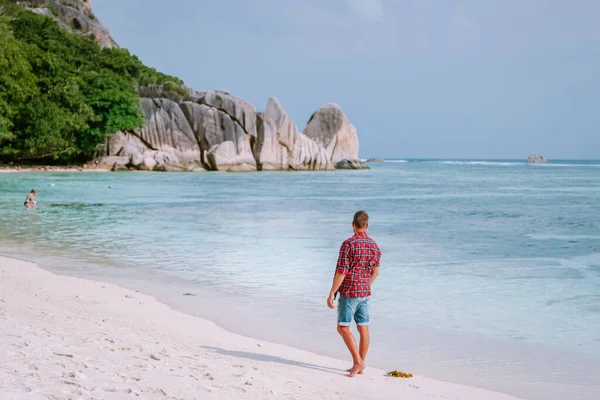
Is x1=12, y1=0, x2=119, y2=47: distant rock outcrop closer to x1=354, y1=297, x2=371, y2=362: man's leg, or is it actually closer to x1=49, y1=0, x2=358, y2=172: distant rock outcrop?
x1=49, y1=0, x2=358, y2=172: distant rock outcrop

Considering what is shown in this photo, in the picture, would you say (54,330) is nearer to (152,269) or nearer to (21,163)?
(152,269)

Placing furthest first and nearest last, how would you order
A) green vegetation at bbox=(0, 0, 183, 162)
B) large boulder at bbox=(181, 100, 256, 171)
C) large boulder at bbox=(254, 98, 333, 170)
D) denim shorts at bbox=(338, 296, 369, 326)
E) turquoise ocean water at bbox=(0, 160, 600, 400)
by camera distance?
large boulder at bbox=(254, 98, 333, 170), large boulder at bbox=(181, 100, 256, 171), green vegetation at bbox=(0, 0, 183, 162), turquoise ocean water at bbox=(0, 160, 600, 400), denim shorts at bbox=(338, 296, 369, 326)

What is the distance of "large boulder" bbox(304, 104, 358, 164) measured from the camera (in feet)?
393

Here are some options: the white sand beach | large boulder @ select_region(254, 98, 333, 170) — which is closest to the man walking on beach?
the white sand beach

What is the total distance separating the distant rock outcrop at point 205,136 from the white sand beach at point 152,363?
59779 mm

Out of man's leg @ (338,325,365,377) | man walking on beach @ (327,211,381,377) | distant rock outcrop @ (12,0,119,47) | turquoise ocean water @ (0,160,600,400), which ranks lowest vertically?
turquoise ocean water @ (0,160,600,400)

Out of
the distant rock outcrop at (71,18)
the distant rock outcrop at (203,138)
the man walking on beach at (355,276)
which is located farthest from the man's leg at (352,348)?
the distant rock outcrop at (71,18)

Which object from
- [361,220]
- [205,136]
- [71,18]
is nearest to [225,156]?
[205,136]

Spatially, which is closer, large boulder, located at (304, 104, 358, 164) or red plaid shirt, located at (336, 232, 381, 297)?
red plaid shirt, located at (336, 232, 381, 297)

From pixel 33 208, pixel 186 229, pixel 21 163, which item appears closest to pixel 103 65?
pixel 21 163

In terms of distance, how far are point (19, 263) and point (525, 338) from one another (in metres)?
8.91

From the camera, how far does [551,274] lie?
41.4ft

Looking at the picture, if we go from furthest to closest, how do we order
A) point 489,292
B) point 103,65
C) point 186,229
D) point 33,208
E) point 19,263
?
1. point 103,65
2. point 33,208
3. point 186,229
4. point 19,263
5. point 489,292

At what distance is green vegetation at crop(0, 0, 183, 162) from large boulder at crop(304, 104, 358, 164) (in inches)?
2138
